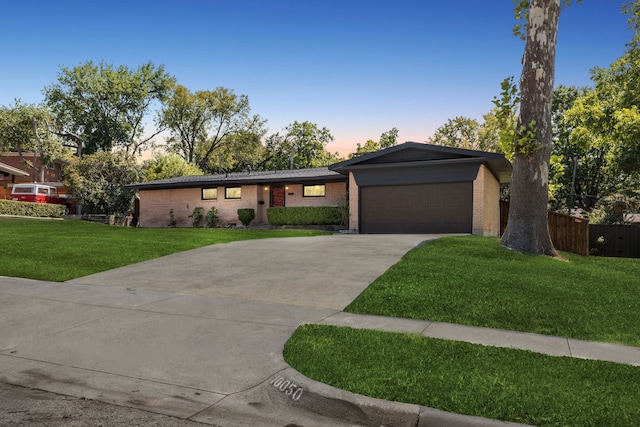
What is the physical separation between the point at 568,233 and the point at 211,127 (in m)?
46.1

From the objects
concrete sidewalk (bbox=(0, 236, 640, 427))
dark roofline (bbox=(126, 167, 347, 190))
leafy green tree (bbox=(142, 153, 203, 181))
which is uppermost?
leafy green tree (bbox=(142, 153, 203, 181))

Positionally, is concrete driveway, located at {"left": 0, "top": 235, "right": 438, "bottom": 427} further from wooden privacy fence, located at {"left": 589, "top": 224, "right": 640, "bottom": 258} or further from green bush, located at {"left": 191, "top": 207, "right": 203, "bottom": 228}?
green bush, located at {"left": 191, "top": 207, "right": 203, "bottom": 228}

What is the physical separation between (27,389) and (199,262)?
774cm

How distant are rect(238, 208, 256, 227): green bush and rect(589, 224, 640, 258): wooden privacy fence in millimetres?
18723

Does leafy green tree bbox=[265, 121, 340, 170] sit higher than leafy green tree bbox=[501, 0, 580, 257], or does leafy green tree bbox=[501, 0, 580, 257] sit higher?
leafy green tree bbox=[265, 121, 340, 170]

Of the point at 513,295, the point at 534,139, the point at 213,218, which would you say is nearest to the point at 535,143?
the point at 534,139

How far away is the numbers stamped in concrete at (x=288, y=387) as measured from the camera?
3.82 meters

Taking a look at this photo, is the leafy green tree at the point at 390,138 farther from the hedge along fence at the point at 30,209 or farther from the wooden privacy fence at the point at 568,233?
the wooden privacy fence at the point at 568,233

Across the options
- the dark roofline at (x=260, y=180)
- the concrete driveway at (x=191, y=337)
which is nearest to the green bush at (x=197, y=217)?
the dark roofline at (x=260, y=180)

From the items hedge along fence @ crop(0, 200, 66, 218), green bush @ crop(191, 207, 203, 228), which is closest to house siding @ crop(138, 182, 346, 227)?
green bush @ crop(191, 207, 203, 228)

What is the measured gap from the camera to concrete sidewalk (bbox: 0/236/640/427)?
359 centimetres

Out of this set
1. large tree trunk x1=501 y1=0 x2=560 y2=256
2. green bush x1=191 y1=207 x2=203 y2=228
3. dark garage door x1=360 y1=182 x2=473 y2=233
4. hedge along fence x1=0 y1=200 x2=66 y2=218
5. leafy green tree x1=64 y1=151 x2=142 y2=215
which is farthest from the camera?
leafy green tree x1=64 y1=151 x2=142 y2=215

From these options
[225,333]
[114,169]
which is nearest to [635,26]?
[225,333]

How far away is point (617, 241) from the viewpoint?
19.6m
